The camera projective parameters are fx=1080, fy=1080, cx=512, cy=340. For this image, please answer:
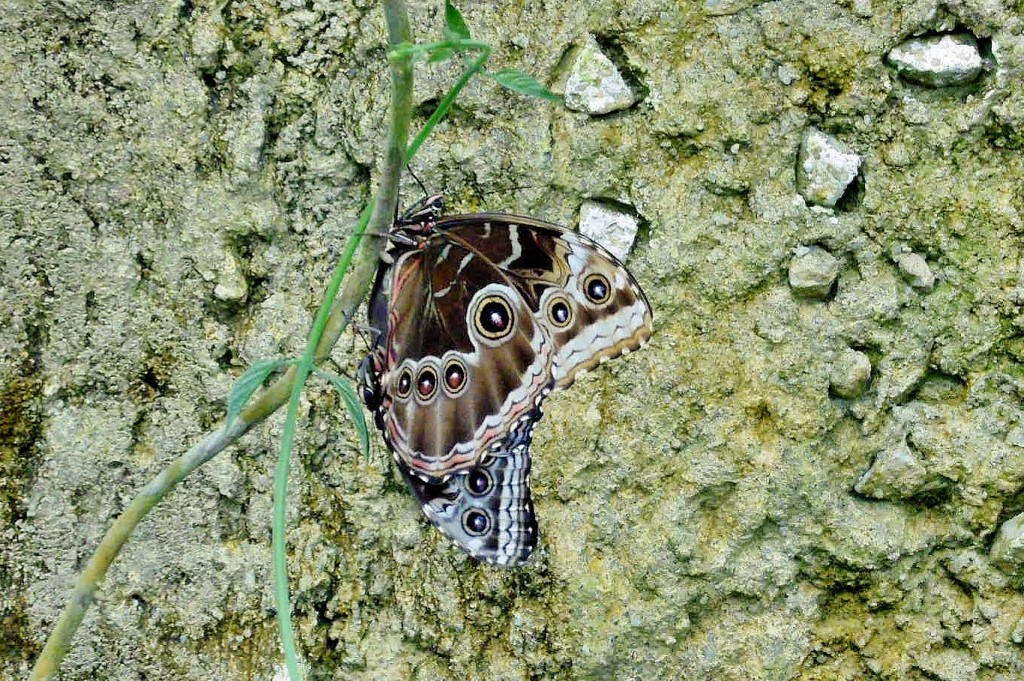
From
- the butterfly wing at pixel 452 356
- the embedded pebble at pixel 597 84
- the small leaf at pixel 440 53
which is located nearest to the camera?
the small leaf at pixel 440 53

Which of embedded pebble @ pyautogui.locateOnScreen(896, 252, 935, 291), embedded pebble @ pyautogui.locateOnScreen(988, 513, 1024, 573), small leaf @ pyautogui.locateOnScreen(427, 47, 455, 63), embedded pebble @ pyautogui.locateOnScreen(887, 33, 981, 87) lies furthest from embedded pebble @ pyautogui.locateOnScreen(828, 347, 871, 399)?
small leaf @ pyautogui.locateOnScreen(427, 47, 455, 63)

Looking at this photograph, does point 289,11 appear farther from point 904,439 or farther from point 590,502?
point 904,439

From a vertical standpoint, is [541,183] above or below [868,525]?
above

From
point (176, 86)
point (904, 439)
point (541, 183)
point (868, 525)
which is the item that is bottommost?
point (868, 525)

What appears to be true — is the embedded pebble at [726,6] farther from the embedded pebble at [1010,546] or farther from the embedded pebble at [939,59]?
the embedded pebble at [1010,546]

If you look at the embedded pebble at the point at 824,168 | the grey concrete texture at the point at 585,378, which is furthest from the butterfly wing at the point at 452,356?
the embedded pebble at the point at 824,168

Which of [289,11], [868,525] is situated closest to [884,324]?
[868,525]

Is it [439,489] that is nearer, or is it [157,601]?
[439,489]
